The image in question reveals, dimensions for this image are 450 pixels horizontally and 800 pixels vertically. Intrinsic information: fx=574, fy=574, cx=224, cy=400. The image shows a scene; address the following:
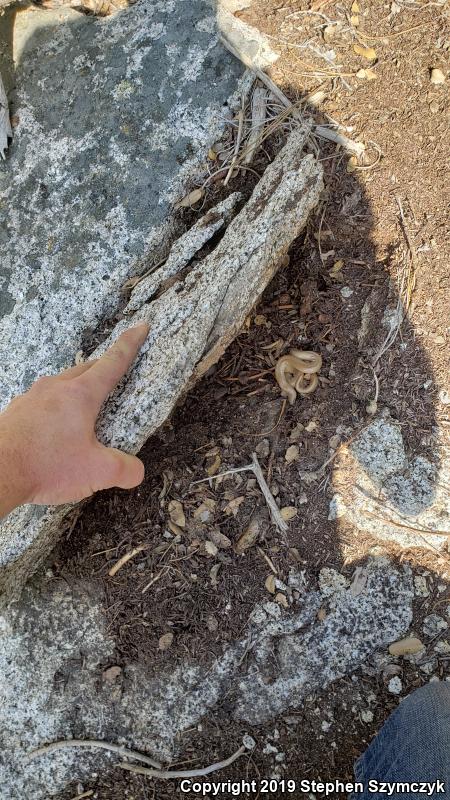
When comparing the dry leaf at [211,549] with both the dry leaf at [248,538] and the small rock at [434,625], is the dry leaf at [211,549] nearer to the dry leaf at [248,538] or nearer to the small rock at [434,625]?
the dry leaf at [248,538]

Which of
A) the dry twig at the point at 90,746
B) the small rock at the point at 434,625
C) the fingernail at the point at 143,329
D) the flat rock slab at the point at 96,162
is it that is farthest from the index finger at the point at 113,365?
the small rock at the point at 434,625

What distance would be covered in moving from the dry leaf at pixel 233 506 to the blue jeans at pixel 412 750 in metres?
0.92

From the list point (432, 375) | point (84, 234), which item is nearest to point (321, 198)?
point (432, 375)

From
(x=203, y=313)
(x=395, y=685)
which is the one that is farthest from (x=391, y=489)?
(x=203, y=313)

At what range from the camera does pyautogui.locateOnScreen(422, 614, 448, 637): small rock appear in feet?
7.25

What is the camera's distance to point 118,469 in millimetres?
2111

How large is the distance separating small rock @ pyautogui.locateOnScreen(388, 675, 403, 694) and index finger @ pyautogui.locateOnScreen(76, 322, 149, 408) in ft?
5.05

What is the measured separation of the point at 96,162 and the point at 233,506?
5.74ft

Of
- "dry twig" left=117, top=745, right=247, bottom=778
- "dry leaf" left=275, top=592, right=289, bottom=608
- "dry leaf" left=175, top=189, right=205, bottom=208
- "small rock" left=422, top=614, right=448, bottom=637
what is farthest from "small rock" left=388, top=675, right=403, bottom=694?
"dry leaf" left=175, top=189, right=205, bottom=208

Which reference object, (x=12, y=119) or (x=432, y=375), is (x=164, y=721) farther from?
(x=12, y=119)

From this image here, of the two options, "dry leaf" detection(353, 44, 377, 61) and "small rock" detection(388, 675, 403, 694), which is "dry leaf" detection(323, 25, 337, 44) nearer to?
"dry leaf" detection(353, 44, 377, 61)

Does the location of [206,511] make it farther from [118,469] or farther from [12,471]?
[12,471]

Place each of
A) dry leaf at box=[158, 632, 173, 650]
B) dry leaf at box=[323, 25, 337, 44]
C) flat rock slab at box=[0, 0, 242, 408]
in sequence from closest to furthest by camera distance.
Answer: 1. dry leaf at box=[158, 632, 173, 650]
2. dry leaf at box=[323, 25, 337, 44]
3. flat rock slab at box=[0, 0, 242, 408]

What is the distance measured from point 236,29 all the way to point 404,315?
1.55 metres
